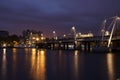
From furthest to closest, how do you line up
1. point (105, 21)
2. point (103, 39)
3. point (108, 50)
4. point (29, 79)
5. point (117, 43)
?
point (117, 43), point (103, 39), point (105, 21), point (108, 50), point (29, 79)

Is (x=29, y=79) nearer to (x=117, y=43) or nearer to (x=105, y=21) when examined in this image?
(x=105, y=21)

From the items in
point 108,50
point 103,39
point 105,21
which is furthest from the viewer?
point 103,39

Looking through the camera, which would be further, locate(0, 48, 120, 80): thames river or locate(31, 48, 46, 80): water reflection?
locate(31, 48, 46, 80): water reflection

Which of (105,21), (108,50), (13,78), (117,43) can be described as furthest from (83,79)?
(117,43)

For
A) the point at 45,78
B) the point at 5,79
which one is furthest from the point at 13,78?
the point at 45,78

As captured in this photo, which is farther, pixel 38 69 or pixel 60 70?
pixel 38 69

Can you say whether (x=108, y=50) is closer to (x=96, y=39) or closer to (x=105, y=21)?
(x=105, y=21)

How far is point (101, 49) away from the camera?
126625mm

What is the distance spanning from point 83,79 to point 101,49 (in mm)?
96658

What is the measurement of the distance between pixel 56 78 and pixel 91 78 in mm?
3935

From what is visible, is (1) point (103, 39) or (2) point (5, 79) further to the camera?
(1) point (103, 39)

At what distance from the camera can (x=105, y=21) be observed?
135875mm

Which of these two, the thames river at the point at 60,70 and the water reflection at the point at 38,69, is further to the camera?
the water reflection at the point at 38,69

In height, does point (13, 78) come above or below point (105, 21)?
below
